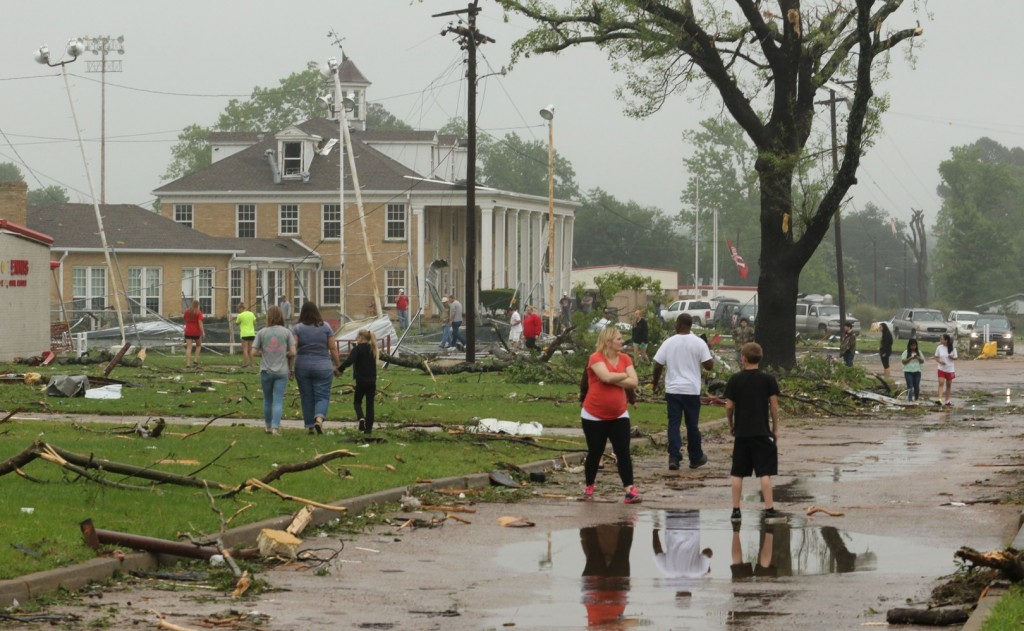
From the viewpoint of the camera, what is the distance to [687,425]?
18391mm

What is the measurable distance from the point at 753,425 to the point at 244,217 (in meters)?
58.8

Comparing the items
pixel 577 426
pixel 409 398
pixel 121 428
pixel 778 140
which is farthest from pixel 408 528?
pixel 778 140

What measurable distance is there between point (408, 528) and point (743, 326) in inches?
1329

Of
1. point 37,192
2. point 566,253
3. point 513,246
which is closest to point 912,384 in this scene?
point 513,246

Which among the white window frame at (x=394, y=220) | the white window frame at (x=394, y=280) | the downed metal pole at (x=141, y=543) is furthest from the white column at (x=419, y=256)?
the downed metal pole at (x=141, y=543)

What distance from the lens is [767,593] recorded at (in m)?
9.77

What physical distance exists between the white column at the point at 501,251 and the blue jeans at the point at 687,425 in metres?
50.9

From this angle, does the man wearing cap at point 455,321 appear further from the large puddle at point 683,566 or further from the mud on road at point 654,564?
the large puddle at point 683,566

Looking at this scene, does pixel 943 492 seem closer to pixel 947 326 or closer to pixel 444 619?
pixel 444 619

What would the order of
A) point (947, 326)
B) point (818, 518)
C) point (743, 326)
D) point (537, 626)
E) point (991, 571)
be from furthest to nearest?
point (947, 326) → point (743, 326) → point (818, 518) → point (991, 571) → point (537, 626)

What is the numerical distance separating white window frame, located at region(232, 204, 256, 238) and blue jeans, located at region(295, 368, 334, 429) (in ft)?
170

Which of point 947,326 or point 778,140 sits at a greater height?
point 778,140

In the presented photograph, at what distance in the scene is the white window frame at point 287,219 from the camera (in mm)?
70062

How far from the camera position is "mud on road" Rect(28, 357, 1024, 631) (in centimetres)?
895
